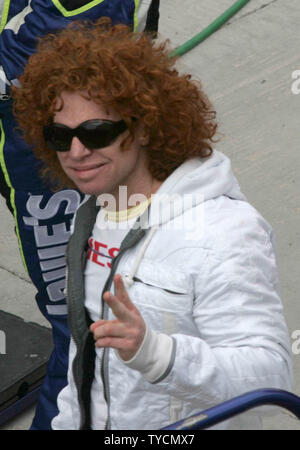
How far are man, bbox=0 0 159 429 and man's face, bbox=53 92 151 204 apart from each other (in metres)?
0.85

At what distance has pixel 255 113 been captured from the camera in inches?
220

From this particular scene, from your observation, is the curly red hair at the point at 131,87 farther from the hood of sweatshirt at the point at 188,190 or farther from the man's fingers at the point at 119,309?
the man's fingers at the point at 119,309

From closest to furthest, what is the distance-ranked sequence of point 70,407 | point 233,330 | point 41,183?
point 233,330
point 70,407
point 41,183

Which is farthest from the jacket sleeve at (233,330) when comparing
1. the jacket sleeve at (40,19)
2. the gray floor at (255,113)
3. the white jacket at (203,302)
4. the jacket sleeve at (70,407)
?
the gray floor at (255,113)

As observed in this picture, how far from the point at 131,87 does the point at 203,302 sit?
1.73 feet

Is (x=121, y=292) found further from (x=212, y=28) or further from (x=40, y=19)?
(x=212, y=28)

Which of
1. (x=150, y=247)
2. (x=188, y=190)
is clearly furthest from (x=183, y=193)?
(x=150, y=247)

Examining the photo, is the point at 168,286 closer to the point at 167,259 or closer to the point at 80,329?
the point at 167,259

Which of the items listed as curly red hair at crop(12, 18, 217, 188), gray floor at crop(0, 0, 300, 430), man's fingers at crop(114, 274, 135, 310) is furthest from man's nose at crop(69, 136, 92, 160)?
gray floor at crop(0, 0, 300, 430)

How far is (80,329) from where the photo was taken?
94.0 inches

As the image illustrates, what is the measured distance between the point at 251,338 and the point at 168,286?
229 mm

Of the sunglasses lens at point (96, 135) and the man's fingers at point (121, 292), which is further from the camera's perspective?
the sunglasses lens at point (96, 135)

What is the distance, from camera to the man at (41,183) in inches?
120

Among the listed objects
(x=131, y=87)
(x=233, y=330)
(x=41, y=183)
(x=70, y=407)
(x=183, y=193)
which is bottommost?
(x=70, y=407)
